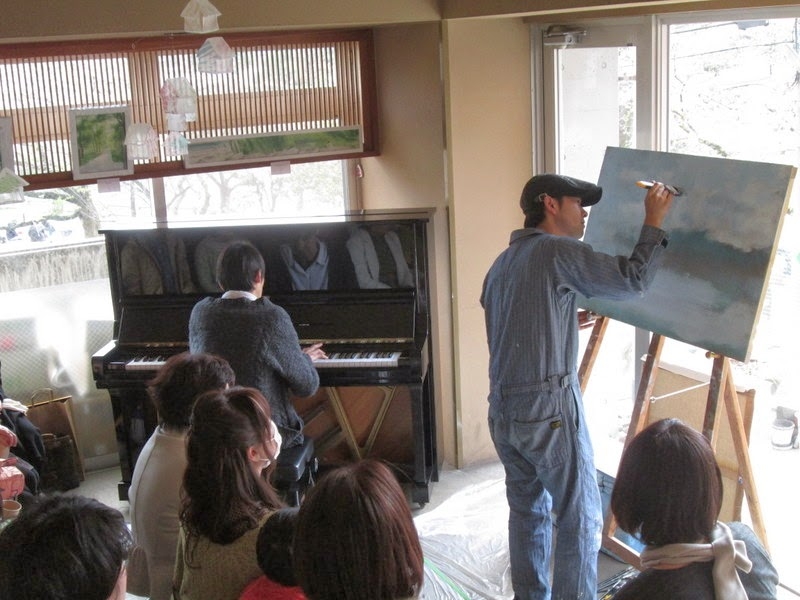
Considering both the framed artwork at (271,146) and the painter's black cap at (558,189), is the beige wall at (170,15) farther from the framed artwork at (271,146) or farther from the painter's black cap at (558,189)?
the painter's black cap at (558,189)

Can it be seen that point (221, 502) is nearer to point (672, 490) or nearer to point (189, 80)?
point (672, 490)

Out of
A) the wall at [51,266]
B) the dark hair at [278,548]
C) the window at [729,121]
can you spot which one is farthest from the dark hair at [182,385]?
the wall at [51,266]

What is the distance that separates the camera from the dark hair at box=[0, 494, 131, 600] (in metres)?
1.50

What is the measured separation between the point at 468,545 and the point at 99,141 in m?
2.36

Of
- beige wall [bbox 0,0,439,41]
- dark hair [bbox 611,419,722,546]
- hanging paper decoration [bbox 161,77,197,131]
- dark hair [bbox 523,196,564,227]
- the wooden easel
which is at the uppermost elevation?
beige wall [bbox 0,0,439,41]

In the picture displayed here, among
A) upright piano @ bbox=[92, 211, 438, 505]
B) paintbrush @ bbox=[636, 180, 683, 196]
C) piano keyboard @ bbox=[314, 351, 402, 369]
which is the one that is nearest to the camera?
paintbrush @ bbox=[636, 180, 683, 196]

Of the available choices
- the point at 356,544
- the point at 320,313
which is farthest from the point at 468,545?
the point at 356,544

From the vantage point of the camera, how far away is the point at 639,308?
131 inches

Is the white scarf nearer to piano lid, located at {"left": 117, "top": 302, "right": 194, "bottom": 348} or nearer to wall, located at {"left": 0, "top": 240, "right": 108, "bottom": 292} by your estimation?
piano lid, located at {"left": 117, "top": 302, "right": 194, "bottom": 348}

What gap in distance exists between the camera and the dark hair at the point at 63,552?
1499 mm

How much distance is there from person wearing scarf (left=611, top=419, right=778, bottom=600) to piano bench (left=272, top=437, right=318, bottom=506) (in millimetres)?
1886

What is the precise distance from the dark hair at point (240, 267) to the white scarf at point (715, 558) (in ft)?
6.98

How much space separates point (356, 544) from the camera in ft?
5.24

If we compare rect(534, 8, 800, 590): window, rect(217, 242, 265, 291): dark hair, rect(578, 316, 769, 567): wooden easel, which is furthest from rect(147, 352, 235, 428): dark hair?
rect(534, 8, 800, 590): window
